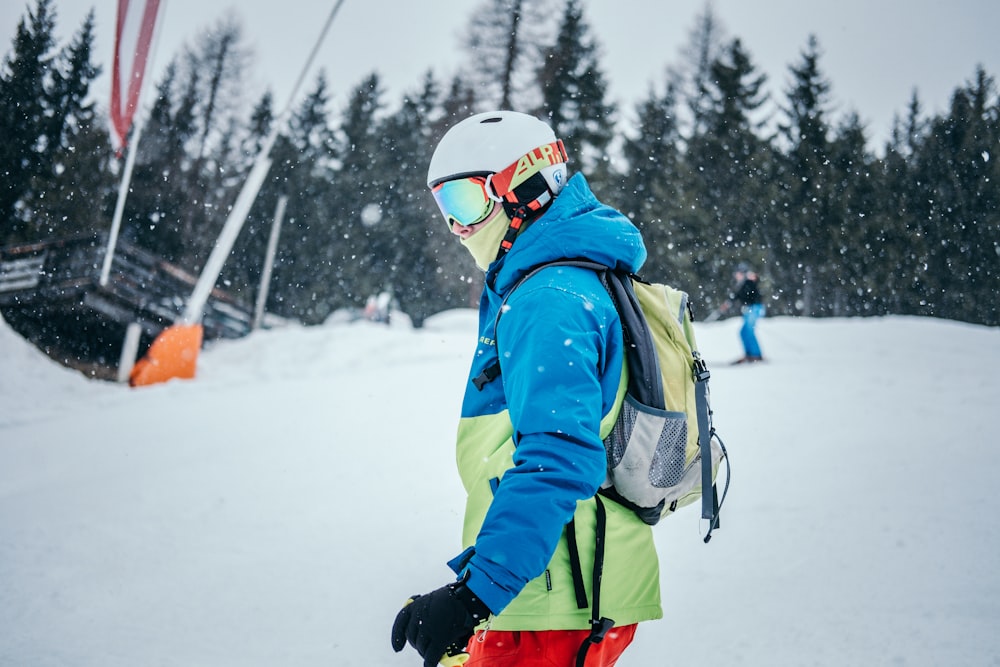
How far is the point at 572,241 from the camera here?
1436 millimetres

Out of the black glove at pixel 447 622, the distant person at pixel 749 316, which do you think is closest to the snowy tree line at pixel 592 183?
the distant person at pixel 749 316

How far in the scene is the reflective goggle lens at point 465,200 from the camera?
1707 mm

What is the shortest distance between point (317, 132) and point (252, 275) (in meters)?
11.4

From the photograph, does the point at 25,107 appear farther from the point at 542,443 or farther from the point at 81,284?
the point at 542,443

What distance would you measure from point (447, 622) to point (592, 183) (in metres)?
24.5

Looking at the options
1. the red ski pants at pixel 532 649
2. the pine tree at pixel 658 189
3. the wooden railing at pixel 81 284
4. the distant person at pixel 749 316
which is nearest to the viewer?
the red ski pants at pixel 532 649

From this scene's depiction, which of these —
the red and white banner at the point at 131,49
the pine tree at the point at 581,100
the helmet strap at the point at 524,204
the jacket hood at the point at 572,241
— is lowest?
the jacket hood at the point at 572,241

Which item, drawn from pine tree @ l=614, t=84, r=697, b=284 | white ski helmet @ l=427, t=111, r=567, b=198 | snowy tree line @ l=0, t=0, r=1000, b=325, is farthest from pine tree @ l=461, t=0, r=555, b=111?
white ski helmet @ l=427, t=111, r=567, b=198

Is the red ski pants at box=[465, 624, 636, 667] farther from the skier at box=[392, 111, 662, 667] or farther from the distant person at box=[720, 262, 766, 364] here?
the distant person at box=[720, 262, 766, 364]

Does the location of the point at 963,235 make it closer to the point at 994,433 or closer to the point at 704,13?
the point at 704,13

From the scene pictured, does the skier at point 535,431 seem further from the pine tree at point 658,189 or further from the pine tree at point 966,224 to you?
the pine tree at point 966,224

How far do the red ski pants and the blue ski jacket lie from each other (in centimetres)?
5

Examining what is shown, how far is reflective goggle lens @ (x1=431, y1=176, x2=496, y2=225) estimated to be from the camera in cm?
171

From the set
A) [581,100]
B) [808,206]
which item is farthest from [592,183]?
[808,206]
